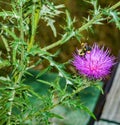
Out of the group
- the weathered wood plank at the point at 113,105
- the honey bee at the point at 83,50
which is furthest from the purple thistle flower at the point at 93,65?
the weathered wood plank at the point at 113,105

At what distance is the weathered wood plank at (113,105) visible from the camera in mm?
2680

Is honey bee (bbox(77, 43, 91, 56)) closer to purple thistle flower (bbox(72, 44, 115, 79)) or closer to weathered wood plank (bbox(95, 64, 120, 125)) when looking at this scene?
purple thistle flower (bbox(72, 44, 115, 79))

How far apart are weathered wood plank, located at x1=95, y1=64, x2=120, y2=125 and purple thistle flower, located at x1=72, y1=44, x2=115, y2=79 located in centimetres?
133

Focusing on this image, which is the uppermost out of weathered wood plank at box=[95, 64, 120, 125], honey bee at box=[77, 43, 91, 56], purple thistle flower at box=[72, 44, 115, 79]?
A: honey bee at box=[77, 43, 91, 56]

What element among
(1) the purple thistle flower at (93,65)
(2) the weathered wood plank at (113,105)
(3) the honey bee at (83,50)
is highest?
(3) the honey bee at (83,50)

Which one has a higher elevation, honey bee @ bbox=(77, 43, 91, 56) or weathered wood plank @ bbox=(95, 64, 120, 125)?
honey bee @ bbox=(77, 43, 91, 56)

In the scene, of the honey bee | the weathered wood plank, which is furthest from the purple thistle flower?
the weathered wood plank

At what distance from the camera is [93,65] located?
130 cm

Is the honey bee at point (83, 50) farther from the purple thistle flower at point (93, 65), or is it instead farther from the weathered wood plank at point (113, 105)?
the weathered wood plank at point (113, 105)

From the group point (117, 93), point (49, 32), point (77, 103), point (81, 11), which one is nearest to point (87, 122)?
point (117, 93)

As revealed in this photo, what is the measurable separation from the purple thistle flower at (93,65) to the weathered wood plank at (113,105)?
1329 millimetres

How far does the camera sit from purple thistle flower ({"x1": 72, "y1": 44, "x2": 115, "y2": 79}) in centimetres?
130

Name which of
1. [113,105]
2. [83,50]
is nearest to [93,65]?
[83,50]

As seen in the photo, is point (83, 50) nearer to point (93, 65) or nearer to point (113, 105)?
point (93, 65)
